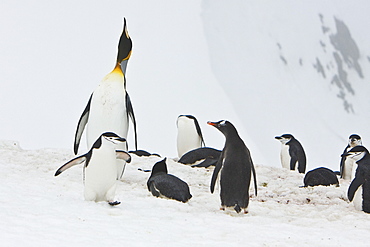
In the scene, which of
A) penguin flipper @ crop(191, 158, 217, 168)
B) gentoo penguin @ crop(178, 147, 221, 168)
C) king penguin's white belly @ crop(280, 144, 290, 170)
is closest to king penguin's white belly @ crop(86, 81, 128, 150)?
penguin flipper @ crop(191, 158, 217, 168)

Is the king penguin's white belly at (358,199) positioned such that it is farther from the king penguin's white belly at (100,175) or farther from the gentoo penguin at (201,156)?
the gentoo penguin at (201,156)

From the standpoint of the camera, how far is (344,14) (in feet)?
77.2

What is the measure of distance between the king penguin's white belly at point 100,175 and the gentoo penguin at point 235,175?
936 mm

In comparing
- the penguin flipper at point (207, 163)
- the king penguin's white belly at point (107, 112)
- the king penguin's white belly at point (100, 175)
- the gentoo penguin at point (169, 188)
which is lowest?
the penguin flipper at point (207, 163)

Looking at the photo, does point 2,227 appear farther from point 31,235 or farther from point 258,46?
point 258,46

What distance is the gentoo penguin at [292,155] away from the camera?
9.78 m

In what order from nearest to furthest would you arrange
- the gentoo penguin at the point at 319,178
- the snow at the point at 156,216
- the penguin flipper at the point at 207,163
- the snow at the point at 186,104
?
1. the snow at the point at 156,216
2. the snow at the point at 186,104
3. the gentoo penguin at the point at 319,178
4. the penguin flipper at the point at 207,163

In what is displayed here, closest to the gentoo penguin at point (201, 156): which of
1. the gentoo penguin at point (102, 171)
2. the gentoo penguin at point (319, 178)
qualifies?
the gentoo penguin at point (319, 178)

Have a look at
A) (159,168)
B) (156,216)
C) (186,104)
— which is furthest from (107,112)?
(186,104)

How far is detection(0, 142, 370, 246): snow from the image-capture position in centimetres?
321

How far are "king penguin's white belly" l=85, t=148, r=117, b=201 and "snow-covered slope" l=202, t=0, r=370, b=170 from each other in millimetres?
8550

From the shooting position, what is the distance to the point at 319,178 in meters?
6.41

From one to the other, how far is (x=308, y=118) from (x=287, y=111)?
4.19 ft

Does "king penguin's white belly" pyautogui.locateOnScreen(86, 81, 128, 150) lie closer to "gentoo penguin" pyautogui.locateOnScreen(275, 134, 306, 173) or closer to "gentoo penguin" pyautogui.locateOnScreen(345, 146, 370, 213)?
"gentoo penguin" pyautogui.locateOnScreen(345, 146, 370, 213)
